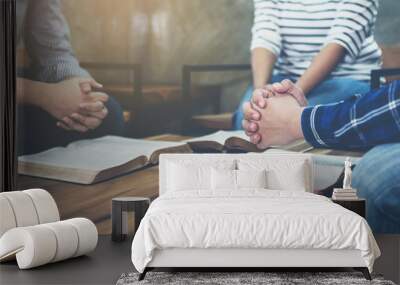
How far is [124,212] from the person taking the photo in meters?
7.39

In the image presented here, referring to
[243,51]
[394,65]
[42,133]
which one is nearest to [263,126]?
[243,51]

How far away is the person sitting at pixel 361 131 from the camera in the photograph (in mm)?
7785

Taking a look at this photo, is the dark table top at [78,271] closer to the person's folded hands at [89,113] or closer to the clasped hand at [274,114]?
the person's folded hands at [89,113]

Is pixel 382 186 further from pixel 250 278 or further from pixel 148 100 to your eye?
pixel 250 278

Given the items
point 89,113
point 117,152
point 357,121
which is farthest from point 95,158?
point 357,121

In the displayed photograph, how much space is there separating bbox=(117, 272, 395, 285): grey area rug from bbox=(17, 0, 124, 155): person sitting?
293cm

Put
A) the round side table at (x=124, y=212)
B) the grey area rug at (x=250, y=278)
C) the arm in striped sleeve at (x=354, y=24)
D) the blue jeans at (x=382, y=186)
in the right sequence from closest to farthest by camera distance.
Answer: the grey area rug at (x=250, y=278) < the round side table at (x=124, y=212) < the blue jeans at (x=382, y=186) < the arm in striped sleeve at (x=354, y=24)

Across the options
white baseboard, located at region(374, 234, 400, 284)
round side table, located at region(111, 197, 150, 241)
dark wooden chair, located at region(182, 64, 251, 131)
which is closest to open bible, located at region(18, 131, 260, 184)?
dark wooden chair, located at region(182, 64, 251, 131)

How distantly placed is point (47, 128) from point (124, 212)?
1488 mm

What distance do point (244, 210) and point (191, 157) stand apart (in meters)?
2.21

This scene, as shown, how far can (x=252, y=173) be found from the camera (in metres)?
7.15

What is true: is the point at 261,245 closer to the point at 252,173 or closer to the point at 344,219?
the point at 344,219

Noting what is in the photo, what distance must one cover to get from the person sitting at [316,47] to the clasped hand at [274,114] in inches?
2.9

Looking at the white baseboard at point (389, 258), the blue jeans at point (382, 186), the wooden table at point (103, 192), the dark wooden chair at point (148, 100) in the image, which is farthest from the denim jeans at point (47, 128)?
the white baseboard at point (389, 258)
